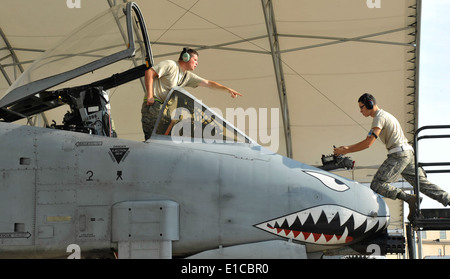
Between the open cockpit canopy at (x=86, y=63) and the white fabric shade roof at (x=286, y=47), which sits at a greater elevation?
the white fabric shade roof at (x=286, y=47)

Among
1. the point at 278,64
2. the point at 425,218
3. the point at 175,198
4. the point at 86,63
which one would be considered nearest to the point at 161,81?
the point at 86,63

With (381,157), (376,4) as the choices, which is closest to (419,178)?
(376,4)

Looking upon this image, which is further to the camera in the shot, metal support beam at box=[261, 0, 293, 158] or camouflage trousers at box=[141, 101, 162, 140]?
metal support beam at box=[261, 0, 293, 158]

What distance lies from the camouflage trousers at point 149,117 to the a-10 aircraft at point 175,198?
44 centimetres

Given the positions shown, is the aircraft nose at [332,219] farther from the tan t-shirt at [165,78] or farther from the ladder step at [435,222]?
the tan t-shirt at [165,78]

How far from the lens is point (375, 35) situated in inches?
873

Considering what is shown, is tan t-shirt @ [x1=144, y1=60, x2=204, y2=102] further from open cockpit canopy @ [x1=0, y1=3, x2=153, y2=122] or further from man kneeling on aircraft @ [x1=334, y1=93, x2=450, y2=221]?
man kneeling on aircraft @ [x1=334, y1=93, x2=450, y2=221]

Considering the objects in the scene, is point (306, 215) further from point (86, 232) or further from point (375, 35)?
point (375, 35)

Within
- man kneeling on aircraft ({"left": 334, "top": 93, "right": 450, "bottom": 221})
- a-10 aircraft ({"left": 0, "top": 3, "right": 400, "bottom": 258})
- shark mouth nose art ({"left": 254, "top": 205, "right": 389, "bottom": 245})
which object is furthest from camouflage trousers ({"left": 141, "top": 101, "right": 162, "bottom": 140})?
man kneeling on aircraft ({"left": 334, "top": 93, "right": 450, "bottom": 221})

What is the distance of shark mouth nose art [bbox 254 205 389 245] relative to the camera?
6387 millimetres

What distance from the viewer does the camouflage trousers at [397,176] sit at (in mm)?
7246

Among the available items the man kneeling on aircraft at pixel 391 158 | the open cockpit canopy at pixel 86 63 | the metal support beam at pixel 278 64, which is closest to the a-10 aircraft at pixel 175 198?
the man kneeling on aircraft at pixel 391 158

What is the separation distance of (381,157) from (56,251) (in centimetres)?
2234

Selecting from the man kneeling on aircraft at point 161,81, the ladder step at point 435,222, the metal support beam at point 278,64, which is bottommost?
the ladder step at point 435,222
